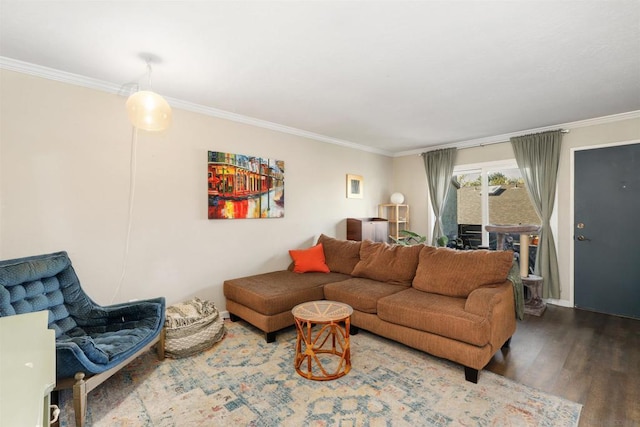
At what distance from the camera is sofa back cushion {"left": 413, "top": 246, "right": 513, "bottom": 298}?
2.61 metres

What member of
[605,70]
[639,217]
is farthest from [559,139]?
[605,70]

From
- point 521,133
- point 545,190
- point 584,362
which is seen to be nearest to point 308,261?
point 584,362

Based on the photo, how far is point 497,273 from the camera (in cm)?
259

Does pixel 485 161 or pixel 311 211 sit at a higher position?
pixel 485 161

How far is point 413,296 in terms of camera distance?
8.93ft

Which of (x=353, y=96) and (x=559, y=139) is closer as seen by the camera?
(x=353, y=96)

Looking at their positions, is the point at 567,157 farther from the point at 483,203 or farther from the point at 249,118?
the point at 249,118

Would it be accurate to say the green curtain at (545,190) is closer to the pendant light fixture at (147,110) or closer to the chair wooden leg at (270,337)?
the chair wooden leg at (270,337)

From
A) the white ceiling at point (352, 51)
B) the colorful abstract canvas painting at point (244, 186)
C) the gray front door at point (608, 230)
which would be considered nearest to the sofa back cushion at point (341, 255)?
the colorful abstract canvas painting at point (244, 186)

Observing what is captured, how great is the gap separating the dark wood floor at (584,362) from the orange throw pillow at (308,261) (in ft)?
6.73

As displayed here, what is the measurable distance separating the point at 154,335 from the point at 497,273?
2861 mm

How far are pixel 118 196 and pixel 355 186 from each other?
3.42 m

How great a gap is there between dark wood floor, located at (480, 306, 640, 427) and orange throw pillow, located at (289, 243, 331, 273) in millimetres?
2053

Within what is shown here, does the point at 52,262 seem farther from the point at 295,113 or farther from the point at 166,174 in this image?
the point at 295,113
